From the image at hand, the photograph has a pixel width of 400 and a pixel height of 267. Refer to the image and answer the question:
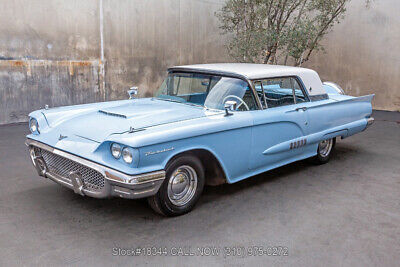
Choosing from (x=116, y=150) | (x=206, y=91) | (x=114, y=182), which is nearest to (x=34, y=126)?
(x=116, y=150)

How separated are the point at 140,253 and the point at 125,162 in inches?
29.2

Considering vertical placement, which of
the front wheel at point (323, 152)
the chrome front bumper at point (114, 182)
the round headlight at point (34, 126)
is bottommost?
the front wheel at point (323, 152)

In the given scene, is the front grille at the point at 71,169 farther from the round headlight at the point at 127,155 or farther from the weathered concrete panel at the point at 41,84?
the weathered concrete panel at the point at 41,84

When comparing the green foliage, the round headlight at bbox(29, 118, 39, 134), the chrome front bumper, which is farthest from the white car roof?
the green foliage

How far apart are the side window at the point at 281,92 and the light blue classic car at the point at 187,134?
0.6 inches

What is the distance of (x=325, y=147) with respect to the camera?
18.2 feet

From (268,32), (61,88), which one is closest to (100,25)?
(61,88)

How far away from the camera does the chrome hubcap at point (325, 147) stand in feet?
17.7

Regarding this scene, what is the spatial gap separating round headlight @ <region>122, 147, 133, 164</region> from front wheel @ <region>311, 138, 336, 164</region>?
311 centimetres

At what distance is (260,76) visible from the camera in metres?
4.39

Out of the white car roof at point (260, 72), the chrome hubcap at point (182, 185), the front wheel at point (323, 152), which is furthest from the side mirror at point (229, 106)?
the front wheel at point (323, 152)

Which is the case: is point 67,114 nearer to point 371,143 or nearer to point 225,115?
point 225,115

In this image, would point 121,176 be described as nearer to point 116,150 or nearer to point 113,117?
point 116,150

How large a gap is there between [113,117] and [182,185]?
3.24ft
